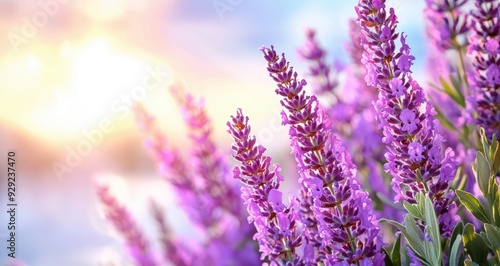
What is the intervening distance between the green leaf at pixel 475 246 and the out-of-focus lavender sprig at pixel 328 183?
0.54 ft

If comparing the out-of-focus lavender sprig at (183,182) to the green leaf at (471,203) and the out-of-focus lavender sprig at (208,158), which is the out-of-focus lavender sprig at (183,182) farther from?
the green leaf at (471,203)

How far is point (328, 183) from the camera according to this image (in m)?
1.07

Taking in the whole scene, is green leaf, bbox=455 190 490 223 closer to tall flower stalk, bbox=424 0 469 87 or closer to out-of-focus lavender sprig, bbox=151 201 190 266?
tall flower stalk, bbox=424 0 469 87

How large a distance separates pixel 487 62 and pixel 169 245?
1.43 metres

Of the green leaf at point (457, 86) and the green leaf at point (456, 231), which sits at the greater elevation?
the green leaf at point (457, 86)

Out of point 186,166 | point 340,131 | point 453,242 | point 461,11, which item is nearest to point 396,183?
point 453,242

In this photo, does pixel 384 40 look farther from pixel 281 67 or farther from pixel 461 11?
pixel 461 11

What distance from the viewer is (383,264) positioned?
1.08 meters

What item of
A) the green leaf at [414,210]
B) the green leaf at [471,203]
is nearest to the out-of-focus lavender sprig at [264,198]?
the green leaf at [414,210]

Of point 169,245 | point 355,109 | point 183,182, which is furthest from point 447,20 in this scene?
point 169,245

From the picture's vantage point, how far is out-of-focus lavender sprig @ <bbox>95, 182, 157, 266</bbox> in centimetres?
247

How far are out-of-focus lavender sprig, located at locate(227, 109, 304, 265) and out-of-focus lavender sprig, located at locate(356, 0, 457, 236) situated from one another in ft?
0.57

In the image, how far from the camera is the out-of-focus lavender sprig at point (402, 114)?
1.10 meters

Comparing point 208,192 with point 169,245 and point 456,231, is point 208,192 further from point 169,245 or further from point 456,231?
point 456,231
